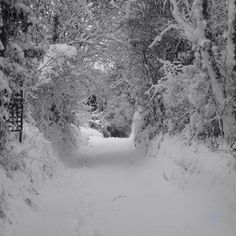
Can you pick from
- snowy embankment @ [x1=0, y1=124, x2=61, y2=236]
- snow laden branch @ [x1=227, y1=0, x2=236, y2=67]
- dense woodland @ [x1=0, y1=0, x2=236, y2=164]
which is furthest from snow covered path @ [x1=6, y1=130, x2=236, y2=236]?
snow laden branch @ [x1=227, y1=0, x2=236, y2=67]

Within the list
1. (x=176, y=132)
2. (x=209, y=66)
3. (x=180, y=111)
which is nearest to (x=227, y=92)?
(x=209, y=66)

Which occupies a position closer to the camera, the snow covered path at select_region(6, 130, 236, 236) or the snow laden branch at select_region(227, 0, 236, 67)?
the snow covered path at select_region(6, 130, 236, 236)

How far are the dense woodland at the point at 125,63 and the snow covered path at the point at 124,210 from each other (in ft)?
5.79

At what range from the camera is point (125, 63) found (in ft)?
66.2

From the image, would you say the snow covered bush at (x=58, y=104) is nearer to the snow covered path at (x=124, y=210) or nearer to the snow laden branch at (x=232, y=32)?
the snow covered path at (x=124, y=210)

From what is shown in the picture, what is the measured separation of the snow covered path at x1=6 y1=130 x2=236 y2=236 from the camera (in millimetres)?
7547

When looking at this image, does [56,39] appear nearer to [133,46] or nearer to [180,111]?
[133,46]

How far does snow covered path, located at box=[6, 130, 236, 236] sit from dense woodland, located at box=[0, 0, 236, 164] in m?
1.76

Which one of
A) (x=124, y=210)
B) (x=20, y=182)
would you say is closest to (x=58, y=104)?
(x=20, y=182)

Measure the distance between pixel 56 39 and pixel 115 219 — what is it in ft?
42.3

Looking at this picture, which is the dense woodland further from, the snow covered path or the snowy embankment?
the snow covered path

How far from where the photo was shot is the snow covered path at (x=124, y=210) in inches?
297

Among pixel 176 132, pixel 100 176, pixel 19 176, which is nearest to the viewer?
pixel 19 176

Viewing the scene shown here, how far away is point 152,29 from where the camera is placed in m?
17.0
